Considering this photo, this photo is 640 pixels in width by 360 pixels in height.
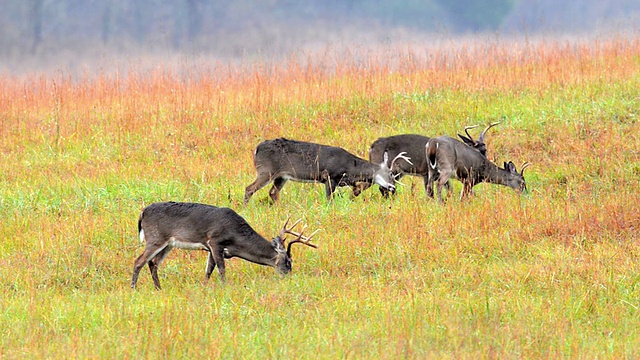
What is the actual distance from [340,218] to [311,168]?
165 centimetres

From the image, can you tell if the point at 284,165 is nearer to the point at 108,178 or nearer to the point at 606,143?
the point at 108,178

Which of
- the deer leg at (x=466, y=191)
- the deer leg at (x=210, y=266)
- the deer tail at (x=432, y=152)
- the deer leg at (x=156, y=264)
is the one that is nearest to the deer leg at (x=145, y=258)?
the deer leg at (x=156, y=264)

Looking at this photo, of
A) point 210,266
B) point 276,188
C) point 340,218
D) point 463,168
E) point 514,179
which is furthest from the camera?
point 514,179

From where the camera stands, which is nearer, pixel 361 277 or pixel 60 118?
pixel 361 277

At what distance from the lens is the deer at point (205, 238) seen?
30.0 feet

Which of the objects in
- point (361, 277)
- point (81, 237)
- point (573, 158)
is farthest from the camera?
point (573, 158)

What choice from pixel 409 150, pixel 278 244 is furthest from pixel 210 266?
pixel 409 150

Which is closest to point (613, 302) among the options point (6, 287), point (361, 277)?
point (361, 277)

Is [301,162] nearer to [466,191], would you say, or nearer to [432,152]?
[432,152]

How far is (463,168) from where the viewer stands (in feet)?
42.4

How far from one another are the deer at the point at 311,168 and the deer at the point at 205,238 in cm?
357

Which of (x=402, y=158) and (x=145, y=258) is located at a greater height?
(x=402, y=158)

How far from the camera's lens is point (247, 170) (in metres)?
14.8

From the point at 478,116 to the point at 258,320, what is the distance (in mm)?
9927
